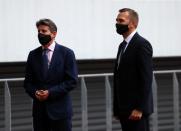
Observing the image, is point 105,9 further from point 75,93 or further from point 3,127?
point 3,127

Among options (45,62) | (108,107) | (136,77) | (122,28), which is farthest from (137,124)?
(108,107)

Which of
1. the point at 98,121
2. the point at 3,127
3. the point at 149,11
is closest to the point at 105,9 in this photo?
the point at 149,11

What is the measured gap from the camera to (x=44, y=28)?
5.02 m

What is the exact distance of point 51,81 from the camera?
4980mm

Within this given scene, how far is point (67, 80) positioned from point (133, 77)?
62 cm

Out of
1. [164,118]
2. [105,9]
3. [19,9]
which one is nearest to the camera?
[19,9]

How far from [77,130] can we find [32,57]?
1682 mm

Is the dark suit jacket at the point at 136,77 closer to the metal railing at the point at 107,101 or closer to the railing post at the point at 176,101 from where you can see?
the metal railing at the point at 107,101

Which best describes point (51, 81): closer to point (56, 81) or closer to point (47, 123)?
point (56, 81)

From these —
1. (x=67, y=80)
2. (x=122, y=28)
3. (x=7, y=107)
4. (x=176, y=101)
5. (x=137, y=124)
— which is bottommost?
(x=176, y=101)

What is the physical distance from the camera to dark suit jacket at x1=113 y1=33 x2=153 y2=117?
4.61m

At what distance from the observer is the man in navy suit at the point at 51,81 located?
498 cm

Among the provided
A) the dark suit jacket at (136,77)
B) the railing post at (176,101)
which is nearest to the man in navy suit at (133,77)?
the dark suit jacket at (136,77)

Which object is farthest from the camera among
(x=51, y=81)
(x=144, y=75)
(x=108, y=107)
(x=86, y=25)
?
(x=108, y=107)
